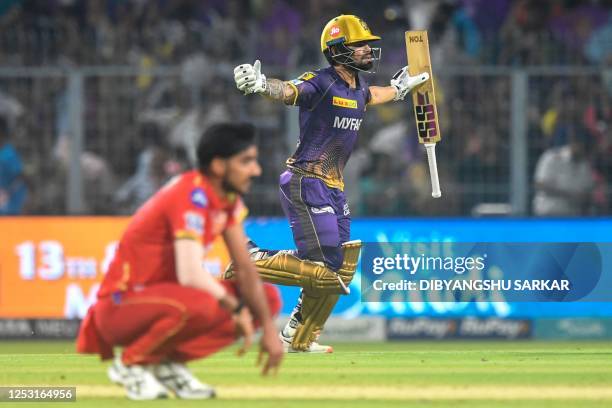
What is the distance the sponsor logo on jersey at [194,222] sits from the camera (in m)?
7.23

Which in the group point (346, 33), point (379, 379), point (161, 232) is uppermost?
point (346, 33)

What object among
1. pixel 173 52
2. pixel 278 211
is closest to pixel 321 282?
pixel 278 211

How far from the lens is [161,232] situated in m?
7.50

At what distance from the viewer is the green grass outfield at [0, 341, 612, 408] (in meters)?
7.80

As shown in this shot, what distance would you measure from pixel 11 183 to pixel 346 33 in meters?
6.27

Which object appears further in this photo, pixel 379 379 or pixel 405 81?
pixel 405 81

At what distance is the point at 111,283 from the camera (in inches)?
298

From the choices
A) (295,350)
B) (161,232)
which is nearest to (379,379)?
(161,232)

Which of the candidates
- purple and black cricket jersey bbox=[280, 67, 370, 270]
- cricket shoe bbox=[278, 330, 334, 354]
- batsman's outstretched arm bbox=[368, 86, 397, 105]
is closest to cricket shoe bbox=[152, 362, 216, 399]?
purple and black cricket jersey bbox=[280, 67, 370, 270]

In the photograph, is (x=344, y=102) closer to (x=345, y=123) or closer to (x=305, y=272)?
(x=345, y=123)

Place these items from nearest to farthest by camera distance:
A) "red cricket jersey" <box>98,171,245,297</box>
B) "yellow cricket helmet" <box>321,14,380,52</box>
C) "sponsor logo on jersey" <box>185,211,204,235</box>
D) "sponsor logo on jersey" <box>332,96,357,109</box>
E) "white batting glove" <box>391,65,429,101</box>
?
"sponsor logo on jersey" <box>185,211,204,235</box> → "red cricket jersey" <box>98,171,245,297</box> → "sponsor logo on jersey" <box>332,96,357,109</box> → "yellow cricket helmet" <box>321,14,380,52</box> → "white batting glove" <box>391,65,429,101</box>

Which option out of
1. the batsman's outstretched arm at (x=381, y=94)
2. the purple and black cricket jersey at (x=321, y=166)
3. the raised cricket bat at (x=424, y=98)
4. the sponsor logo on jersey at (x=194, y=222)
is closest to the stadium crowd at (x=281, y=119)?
the raised cricket bat at (x=424, y=98)

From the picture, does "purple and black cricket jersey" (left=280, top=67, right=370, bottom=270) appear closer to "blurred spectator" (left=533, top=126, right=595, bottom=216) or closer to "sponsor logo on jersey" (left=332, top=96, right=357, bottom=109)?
"sponsor logo on jersey" (left=332, top=96, right=357, bottom=109)

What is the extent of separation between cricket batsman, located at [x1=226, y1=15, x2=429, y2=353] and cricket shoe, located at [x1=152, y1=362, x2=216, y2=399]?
340 centimetres
